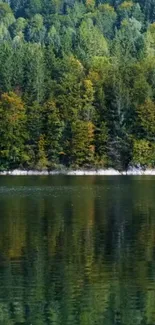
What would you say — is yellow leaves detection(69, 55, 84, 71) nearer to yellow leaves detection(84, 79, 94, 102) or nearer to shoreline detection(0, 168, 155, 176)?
yellow leaves detection(84, 79, 94, 102)

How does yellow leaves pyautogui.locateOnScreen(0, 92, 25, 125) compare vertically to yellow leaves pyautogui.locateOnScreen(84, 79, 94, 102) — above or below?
below

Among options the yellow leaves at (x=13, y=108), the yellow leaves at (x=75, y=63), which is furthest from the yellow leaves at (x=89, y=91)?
the yellow leaves at (x=13, y=108)

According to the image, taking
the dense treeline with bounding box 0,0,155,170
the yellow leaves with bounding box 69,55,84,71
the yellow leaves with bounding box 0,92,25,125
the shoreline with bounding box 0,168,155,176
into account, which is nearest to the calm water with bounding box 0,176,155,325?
the shoreline with bounding box 0,168,155,176

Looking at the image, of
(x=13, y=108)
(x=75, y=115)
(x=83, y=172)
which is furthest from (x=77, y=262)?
(x=13, y=108)

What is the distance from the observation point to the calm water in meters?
25.5

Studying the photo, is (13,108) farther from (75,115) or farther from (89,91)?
(89,91)

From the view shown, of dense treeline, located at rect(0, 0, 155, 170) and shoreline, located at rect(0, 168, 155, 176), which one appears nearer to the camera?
shoreline, located at rect(0, 168, 155, 176)

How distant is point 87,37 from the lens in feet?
558

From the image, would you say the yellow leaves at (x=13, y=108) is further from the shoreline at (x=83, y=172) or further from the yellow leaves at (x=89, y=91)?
the yellow leaves at (x=89, y=91)

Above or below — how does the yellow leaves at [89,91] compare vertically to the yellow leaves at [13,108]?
above

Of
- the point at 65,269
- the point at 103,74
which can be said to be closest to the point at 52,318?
the point at 65,269

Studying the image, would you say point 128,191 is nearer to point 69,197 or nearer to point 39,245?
point 69,197

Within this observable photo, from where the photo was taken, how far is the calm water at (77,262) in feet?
83.8

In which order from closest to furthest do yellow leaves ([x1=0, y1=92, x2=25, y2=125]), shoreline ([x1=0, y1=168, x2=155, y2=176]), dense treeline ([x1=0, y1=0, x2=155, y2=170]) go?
shoreline ([x1=0, y1=168, x2=155, y2=176]), dense treeline ([x1=0, y1=0, x2=155, y2=170]), yellow leaves ([x1=0, y1=92, x2=25, y2=125])
